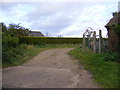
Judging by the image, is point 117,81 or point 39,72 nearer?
point 117,81

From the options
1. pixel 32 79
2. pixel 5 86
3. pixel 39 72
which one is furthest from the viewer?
pixel 39 72

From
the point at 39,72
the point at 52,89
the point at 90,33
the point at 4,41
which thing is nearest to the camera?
the point at 52,89

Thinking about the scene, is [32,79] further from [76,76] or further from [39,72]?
[76,76]

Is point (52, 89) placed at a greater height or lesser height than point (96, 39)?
lesser

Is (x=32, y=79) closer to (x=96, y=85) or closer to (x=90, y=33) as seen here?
(x=96, y=85)

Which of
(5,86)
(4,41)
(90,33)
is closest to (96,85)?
(5,86)

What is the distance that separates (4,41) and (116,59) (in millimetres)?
7087

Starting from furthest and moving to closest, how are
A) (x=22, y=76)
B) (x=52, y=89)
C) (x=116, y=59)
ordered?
(x=116, y=59) → (x=22, y=76) → (x=52, y=89)

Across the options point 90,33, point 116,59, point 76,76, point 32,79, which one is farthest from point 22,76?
point 90,33

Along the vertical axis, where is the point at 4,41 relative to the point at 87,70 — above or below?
above

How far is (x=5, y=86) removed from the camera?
25.7ft

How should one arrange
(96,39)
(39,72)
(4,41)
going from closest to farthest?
1. (39,72)
2. (4,41)
3. (96,39)

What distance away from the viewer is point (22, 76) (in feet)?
31.0

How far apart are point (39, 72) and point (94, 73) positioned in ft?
9.37
